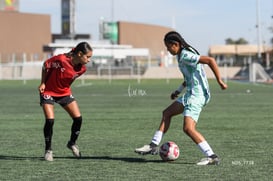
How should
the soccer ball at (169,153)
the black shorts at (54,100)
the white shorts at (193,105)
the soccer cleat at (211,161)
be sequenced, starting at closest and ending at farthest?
the soccer cleat at (211,161), the white shorts at (193,105), the soccer ball at (169,153), the black shorts at (54,100)

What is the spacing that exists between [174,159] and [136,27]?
423ft

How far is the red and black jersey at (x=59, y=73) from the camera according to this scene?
393 inches

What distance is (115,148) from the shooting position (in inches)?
452

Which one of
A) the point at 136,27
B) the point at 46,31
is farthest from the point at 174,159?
the point at 136,27

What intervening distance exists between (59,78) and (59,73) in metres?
0.08

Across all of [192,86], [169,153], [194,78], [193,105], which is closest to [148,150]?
[169,153]

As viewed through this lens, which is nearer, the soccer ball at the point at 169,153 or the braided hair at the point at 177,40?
the braided hair at the point at 177,40

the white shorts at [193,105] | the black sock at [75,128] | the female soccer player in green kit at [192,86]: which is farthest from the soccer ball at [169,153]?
the black sock at [75,128]

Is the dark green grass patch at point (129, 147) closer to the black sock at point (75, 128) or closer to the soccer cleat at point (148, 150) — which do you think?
the soccer cleat at point (148, 150)

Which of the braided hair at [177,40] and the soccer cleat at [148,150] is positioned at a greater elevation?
the braided hair at [177,40]

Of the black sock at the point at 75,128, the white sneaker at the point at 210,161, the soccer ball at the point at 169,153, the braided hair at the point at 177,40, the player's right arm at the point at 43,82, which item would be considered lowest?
the white sneaker at the point at 210,161

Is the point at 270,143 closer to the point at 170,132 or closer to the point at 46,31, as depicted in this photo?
the point at 170,132

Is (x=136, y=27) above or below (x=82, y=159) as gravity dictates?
above

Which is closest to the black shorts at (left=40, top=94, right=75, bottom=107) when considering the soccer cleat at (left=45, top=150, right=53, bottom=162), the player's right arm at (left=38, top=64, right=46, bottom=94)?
the player's right arm at (left=38, top=64, right=46, bottom=94)
